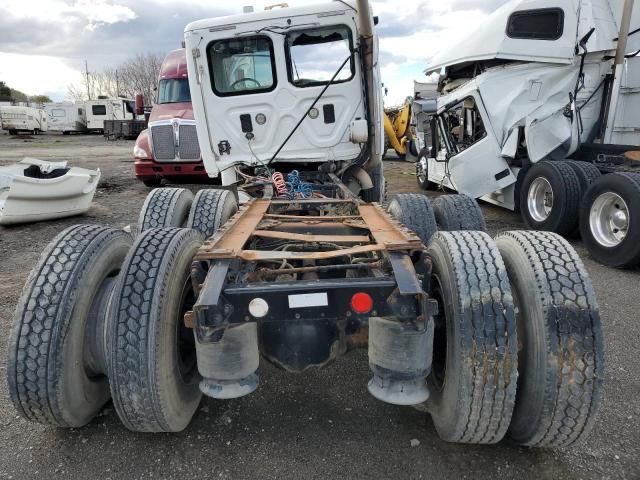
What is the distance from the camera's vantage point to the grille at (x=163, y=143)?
10.9 m

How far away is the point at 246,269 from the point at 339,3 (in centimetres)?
397

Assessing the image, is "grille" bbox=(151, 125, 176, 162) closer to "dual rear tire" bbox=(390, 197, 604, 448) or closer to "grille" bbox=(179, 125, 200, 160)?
"grille" bbox=(179, 125, 200, 160)

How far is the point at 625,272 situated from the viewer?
525cm

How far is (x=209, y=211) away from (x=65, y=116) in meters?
38.3

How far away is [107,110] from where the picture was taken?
35750 millimetres

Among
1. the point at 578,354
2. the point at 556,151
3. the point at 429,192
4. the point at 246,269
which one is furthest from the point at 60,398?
the point at 429,192

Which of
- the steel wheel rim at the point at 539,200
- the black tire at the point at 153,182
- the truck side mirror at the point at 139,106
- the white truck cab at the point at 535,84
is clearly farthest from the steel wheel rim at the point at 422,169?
the truck side mirror at the point at 139,106

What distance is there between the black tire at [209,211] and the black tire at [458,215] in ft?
6.58

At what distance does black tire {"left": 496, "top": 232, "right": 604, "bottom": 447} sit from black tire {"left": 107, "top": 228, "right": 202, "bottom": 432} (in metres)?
1.67

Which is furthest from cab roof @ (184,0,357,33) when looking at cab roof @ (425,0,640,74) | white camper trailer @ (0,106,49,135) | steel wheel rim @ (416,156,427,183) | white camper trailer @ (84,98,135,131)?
white camper trailer @ (0,106,49,135)

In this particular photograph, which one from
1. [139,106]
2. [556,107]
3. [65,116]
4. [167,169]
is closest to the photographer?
[556,107]

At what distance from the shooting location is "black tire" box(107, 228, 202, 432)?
7.29 feet

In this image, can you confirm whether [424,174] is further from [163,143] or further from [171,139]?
[163,143]

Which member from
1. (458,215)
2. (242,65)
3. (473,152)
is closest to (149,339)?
(458,215)
